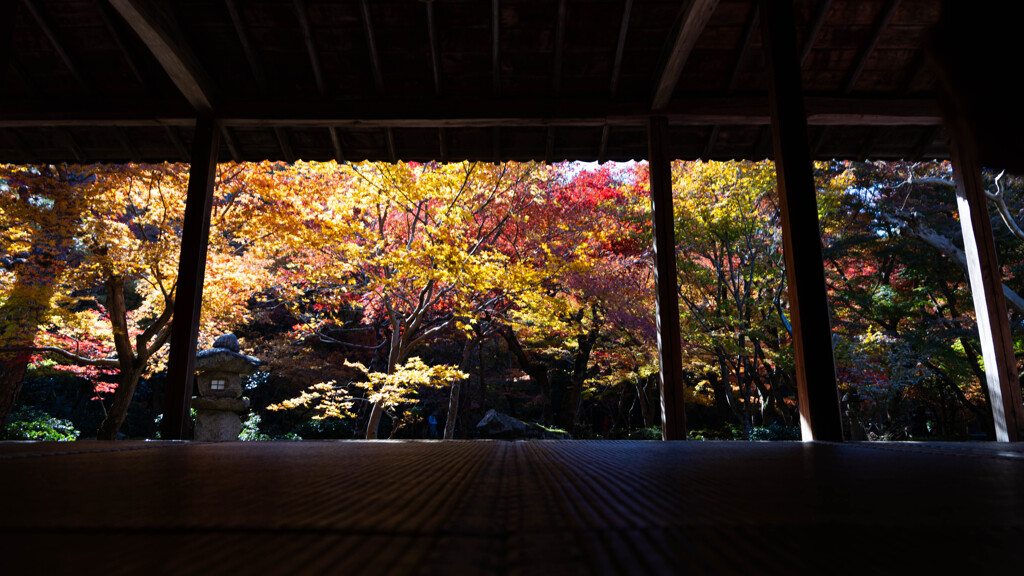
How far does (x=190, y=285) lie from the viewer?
10.6ft

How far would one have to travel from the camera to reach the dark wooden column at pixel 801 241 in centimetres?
205
